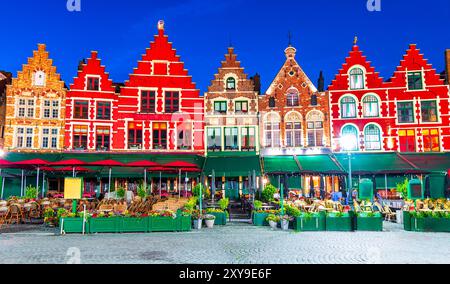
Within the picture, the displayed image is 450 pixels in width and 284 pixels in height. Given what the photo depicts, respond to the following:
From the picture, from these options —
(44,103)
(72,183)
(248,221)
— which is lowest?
(248,221)

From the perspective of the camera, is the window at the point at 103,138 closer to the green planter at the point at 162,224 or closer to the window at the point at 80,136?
the window at the point at 80,136

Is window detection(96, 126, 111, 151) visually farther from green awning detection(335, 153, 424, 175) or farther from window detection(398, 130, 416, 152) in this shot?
window detection(398, 130, 416, 152)

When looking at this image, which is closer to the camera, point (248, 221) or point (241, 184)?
point (248, 221)

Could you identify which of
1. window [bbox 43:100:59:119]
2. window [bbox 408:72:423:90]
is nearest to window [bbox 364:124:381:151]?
window [bbox 408:72:423:90]

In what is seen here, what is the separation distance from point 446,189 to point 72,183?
2529cm

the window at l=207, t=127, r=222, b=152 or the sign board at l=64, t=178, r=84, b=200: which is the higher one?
the window at l=207, t=127, r=222, b=152

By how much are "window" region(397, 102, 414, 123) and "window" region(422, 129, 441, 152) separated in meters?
1.36

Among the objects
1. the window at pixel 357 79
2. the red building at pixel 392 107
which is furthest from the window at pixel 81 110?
the window at pixel 357 79

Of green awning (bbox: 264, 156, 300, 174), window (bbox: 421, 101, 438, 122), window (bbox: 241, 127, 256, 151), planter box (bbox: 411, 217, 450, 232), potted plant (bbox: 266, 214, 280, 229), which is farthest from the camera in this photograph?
window (bbox: 241, 127, 256, 151)

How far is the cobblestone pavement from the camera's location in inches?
375
